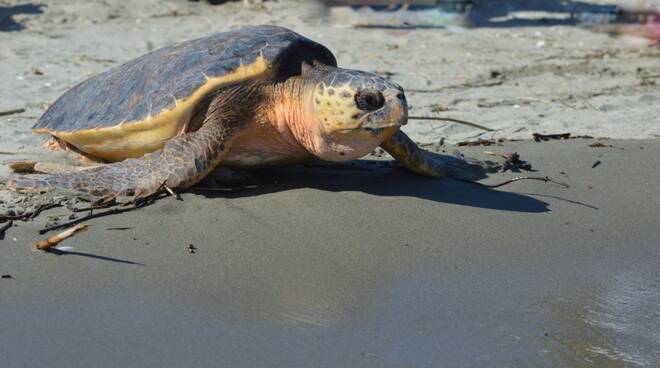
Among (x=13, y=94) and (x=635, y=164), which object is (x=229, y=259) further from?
(x=13, y=94)

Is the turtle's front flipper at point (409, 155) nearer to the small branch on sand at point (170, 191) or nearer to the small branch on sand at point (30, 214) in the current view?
the small branch on sand at point (170, 191)

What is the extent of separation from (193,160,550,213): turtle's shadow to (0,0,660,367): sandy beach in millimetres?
12

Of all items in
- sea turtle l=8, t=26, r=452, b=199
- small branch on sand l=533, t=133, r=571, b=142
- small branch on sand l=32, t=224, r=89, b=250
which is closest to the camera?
small branch on sand l=32, t=224, r=89, b=250

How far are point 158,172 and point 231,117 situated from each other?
1.24ft

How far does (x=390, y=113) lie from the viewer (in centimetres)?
349

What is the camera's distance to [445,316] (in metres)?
2.82

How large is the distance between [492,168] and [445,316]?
1599mm

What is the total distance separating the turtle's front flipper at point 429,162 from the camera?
397cm

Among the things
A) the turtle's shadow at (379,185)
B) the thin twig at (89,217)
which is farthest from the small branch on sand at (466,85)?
the thin twig at (89,217)

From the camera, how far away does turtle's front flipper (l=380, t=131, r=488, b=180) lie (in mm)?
3967

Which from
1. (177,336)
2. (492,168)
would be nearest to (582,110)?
(492,168)

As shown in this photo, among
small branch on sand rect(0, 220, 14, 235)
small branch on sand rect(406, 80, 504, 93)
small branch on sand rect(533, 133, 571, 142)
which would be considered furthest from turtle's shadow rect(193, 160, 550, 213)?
small branch on sand rect(406, 80, 504, 93)

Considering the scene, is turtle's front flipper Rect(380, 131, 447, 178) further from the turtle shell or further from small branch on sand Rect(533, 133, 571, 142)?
small branch on sand Rect(533, 133, 571, 142)

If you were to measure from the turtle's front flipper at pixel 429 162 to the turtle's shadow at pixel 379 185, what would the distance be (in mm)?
55
